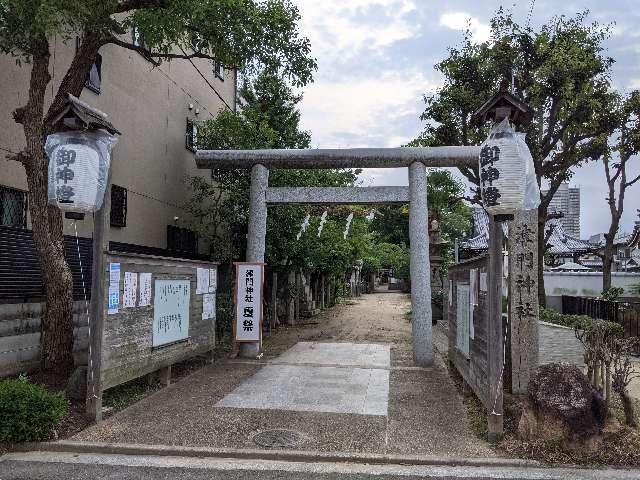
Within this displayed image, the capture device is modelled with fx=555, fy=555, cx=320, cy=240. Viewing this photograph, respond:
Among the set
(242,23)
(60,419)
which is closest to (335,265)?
(242,23)

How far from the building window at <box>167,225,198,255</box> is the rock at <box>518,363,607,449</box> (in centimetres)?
1177

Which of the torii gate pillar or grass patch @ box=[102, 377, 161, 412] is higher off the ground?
the torii gate pillar

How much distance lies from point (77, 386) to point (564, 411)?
635 cm

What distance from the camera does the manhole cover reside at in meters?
6.34

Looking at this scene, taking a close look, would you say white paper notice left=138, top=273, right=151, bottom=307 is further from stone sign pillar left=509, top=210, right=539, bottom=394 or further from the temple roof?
the temple roof

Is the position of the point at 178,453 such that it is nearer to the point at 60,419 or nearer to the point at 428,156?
the point at 60,419

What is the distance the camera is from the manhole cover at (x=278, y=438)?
6.34 m

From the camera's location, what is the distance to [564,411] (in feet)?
20.2

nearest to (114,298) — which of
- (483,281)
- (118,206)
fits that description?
(483,281)

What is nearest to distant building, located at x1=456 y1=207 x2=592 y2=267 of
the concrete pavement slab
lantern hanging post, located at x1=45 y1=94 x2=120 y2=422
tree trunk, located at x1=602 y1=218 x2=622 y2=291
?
tree trunk, located at x1=602 y1=218 x2=622 y2=291

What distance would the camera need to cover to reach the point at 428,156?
40.6 feet

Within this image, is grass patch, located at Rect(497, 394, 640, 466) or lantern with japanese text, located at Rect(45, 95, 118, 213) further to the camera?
lantern with japanese text, located at Rect(45, 95, 118, 213)

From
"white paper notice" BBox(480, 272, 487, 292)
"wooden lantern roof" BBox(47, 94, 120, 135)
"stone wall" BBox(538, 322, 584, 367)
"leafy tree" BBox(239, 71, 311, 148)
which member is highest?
"leafy tree" BBox(239, 71, 311, 148)

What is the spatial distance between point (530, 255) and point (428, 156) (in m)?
4.49
